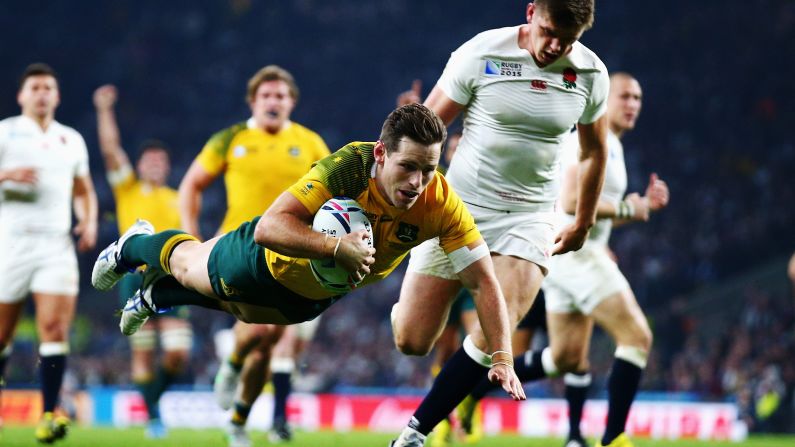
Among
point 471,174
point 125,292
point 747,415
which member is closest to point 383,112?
point 747,415

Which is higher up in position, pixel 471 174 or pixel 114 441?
pixel 471 174

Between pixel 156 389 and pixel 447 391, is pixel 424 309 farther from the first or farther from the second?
pixel 156 389

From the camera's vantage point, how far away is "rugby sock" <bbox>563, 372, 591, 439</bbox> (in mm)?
7648

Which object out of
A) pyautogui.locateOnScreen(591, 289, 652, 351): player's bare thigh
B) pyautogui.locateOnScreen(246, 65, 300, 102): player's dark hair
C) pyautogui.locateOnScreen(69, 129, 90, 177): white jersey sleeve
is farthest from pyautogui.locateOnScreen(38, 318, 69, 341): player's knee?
pyautogui.locateOnScreen(591, 289, 652, 351): player's bare thigh

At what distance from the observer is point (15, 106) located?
28594mm

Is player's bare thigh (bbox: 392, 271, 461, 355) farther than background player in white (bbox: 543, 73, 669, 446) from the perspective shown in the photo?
No

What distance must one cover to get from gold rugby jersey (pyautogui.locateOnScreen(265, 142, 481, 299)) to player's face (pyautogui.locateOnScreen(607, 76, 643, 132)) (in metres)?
2.87

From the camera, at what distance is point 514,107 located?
17.5ft

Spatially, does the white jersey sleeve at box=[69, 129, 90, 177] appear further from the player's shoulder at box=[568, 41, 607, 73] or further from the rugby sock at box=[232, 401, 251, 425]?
the player's shoulder at box=[568, 41, 607, 73]

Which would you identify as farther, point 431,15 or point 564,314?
point 431,15

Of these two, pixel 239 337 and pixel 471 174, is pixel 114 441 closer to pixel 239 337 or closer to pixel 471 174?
pixel 239 337

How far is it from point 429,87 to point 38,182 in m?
22.6

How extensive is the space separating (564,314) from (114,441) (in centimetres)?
388

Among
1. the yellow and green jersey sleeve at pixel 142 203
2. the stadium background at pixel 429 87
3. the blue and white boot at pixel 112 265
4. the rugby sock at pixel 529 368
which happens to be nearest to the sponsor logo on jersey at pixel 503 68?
the blue and white boot at pixel 112 265
